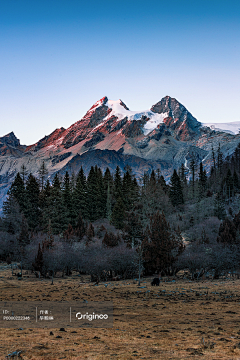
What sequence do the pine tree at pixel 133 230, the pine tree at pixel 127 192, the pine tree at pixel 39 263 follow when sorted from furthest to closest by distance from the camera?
1. the pine tree at pixel 127 192
2. the pine tree at pixel 133 230
3. the pine tree at pixel 39 263

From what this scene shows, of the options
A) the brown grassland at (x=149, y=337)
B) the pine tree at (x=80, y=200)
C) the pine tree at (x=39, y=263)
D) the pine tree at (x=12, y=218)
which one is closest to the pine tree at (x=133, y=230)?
the pine tree at (x=39, y=263)

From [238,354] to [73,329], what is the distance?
7126 mm

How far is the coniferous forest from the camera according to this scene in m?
38.4

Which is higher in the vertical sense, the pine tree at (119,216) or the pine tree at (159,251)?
the pine tree at (119,216)

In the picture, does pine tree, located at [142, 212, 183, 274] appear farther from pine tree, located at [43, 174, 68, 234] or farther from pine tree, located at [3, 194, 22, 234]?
pine tree, located at [3, 194, 22, 234]

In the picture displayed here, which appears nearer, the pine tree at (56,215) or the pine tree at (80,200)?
the pine tree at (56,215)

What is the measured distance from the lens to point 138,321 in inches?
605

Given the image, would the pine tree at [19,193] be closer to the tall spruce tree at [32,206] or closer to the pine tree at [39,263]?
the tall spruce tree at [32,206]

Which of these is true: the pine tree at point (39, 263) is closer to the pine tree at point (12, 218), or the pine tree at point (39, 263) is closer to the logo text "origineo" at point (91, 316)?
the logo text "origineo" at point (91, 316)

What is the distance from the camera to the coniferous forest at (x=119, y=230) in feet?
126

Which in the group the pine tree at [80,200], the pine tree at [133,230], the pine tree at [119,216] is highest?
the pine tree at [80,200]

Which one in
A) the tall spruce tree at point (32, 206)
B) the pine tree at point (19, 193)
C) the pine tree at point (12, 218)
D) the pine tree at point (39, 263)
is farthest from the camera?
the pine tree at point (19, 193)

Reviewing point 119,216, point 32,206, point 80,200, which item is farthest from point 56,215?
point 119,216

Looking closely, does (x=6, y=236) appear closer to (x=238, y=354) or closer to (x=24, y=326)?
(x=24, y=326)
